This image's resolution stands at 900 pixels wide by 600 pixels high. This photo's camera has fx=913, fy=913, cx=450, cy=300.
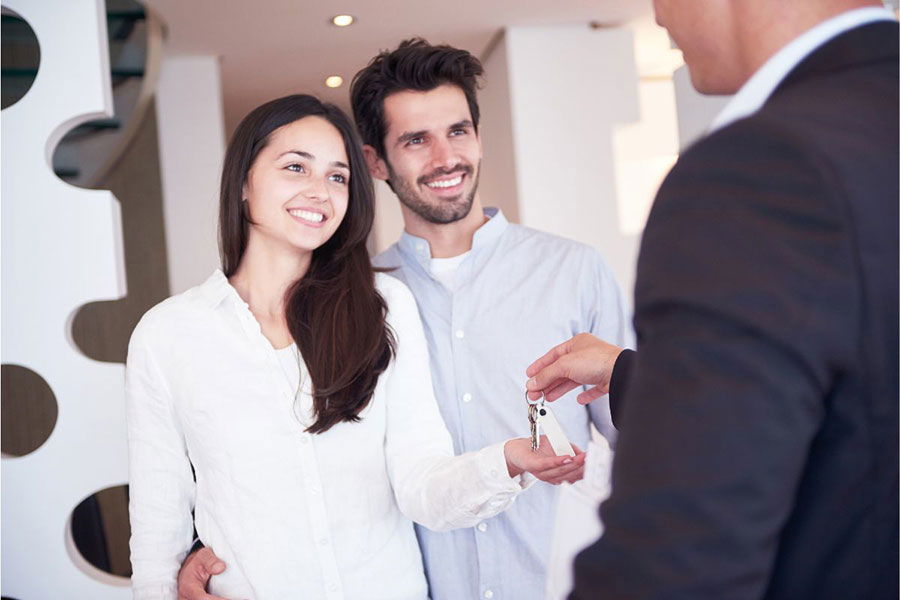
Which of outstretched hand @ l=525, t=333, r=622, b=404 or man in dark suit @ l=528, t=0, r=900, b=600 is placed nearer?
man in dark suit @ l=528, t=0, r=900, b=600

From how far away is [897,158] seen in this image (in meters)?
0.58

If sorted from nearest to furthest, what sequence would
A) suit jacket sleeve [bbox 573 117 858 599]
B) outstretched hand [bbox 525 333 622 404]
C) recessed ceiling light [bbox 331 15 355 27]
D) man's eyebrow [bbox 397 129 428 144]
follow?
1. suit jacket sleeve [bbox 573 117 858 599]
2. outstretched hand [bbox 525 333 622 404]
3. man's eyebrow [bbox 397 129 428 144]
4. recessed ceiling light [bbox 331 15 355 27]

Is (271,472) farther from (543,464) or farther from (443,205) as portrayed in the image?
Result: (443,205)

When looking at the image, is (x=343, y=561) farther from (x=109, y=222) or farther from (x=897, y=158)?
(x=897, y=158)

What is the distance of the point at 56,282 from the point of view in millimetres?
2184

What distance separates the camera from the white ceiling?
482 cm

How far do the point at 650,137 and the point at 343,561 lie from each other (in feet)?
17.1

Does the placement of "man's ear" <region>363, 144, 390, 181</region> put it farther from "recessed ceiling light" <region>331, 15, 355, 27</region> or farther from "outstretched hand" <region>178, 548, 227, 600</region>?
"recessed ceiling light" <region>331, 15, 355, 27</region>

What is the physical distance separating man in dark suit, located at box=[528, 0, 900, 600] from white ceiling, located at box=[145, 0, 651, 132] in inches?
175

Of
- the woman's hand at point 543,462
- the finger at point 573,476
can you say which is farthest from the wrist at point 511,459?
the finger at point 573,476

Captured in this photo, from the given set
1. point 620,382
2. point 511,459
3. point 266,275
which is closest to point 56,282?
point 266,275

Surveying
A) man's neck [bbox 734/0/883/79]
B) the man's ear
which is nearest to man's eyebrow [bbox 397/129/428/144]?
the man's ear

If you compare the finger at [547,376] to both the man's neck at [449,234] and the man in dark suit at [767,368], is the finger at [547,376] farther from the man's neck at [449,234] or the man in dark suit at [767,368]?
the man's neck at [449,234]

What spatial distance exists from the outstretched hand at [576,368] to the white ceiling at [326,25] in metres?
3.85
